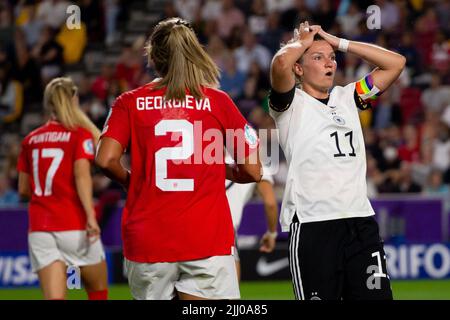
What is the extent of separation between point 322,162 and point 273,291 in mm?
6729

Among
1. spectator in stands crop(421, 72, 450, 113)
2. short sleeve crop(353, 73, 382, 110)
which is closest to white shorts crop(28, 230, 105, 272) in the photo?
short sleeve crop(353, 73, 382, 110)

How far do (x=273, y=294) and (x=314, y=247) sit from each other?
635 centimetres

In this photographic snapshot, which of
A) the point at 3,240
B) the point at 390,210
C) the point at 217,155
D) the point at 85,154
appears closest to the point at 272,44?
the point at 390,210

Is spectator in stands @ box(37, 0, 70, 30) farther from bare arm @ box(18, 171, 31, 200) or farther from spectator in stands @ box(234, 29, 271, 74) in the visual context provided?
bare arm @ box(18, 171, 31, 200)

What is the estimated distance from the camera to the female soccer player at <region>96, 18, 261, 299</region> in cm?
548

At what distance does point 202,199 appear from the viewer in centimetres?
553

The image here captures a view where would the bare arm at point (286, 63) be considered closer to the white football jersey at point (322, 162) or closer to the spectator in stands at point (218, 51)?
the white football jersey at point (322, 162)

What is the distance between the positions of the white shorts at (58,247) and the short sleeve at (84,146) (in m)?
0.63

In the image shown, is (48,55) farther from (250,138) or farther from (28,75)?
(250,138)

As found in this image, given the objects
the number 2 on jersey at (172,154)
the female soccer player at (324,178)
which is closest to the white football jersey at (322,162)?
the female soccer player at (324,178)

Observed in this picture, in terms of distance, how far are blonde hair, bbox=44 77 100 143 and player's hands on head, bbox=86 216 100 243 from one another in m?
0.71

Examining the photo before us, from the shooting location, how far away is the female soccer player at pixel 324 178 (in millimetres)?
6273
